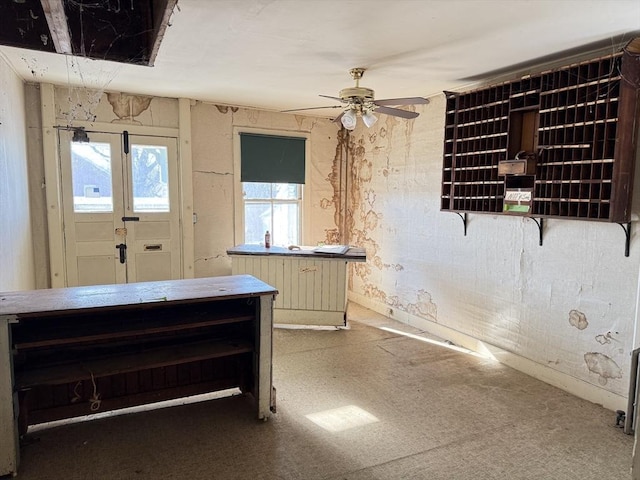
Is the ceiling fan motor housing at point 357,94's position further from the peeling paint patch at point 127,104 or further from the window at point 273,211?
the peeling paint patch at point 127,104

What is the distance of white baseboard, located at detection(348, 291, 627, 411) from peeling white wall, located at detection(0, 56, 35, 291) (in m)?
3.72

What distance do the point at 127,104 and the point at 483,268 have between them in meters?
3.95

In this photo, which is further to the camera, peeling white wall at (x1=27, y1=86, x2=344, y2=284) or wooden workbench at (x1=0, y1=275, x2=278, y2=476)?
peeling white wall at (x1=27, y1=86, x2=344, y2=284)

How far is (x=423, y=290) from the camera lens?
4.59 m

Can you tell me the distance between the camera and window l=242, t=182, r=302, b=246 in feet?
17.4

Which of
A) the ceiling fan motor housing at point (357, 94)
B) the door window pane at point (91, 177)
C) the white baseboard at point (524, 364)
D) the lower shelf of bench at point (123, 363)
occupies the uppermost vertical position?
the ceiling fan motor housing at point (357, 94)

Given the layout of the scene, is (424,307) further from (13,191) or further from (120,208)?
(13,191)

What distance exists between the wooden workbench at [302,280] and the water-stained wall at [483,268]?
2.54 feet

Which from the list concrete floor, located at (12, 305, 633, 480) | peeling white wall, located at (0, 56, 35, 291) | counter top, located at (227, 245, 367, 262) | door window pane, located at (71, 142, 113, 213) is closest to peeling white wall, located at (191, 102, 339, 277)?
counter top, located at (227, 245, 367, 262)

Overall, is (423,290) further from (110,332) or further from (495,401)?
(110,332)

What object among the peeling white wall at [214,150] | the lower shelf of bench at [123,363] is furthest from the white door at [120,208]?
the lower shelf of bench at [123,363]

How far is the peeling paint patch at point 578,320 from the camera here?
3.06 meters

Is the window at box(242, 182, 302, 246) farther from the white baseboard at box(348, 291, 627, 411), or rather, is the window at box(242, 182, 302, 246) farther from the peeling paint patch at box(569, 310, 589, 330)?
the peeling paint patch at box(569, 310, 589, 330)

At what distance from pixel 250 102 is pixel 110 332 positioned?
10.7ft
